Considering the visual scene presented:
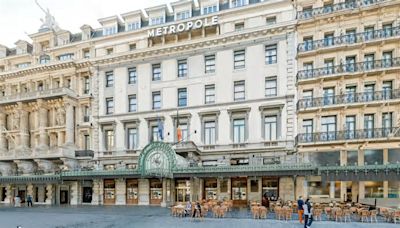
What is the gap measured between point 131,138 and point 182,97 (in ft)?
24.2

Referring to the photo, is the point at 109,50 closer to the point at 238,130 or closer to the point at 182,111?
the point at 182,111

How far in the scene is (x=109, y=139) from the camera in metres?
32.1

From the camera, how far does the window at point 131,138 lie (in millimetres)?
30906

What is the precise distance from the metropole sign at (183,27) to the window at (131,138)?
10.7 meters

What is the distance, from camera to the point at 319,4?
2628 cm

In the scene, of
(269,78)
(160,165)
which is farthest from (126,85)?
(269,78)

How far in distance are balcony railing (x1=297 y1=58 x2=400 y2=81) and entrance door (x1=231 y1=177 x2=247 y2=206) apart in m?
11.0

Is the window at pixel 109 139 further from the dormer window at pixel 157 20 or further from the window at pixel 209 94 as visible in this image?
the dormer window at pixel 157 20

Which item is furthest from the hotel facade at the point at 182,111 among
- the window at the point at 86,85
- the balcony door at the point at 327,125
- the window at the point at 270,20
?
the balcony door at the point at 327,125

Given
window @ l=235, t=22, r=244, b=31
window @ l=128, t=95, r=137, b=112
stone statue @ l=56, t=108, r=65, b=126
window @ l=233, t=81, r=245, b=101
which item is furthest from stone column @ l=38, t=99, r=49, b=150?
window @ l=235, t=22, r=244, b=31

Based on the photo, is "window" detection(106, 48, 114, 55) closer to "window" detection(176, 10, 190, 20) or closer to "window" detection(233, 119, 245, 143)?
"window" detection(176, 10, 190, 20)

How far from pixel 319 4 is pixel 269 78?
8.16m

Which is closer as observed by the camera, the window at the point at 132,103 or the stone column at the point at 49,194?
the window at the point at 132,103

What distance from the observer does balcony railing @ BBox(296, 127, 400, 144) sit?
23188 millimetres
